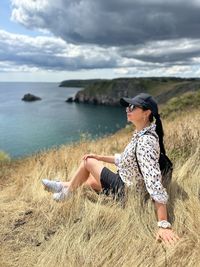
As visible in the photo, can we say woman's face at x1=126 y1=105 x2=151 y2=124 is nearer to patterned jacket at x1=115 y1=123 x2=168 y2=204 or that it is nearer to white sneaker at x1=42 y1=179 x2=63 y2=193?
→ patterned jacket at x1=115 y1=123 x2=168 y2=204

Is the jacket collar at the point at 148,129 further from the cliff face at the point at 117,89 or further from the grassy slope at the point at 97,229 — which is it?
the cliff face at the point at 117,89

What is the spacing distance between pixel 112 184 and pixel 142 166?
0.68 m

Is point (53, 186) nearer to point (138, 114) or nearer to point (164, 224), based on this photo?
point (138, 114)

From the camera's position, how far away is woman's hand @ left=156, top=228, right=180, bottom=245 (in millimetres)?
3685

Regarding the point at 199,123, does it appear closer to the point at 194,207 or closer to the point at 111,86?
the point at 194,207

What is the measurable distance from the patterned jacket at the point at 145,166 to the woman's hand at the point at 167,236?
11.7 inches

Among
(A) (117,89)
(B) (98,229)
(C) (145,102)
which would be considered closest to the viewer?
(B) (98,229)

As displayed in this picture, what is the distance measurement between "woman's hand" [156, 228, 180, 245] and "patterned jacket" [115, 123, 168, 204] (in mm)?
296

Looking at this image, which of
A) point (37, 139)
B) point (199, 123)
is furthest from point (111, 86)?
point (199, 123)

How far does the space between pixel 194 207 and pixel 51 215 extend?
1578 mm

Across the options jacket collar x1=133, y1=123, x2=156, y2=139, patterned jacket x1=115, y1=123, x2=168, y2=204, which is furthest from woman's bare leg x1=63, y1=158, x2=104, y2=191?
jacket collar x1=133, y1=123, x2=156, y2=139

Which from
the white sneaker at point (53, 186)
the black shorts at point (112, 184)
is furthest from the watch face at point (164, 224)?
the white sneaker at point (53, 186)

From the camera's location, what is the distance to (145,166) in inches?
165

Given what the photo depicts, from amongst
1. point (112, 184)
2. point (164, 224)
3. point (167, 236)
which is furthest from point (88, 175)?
point (167, 236)
